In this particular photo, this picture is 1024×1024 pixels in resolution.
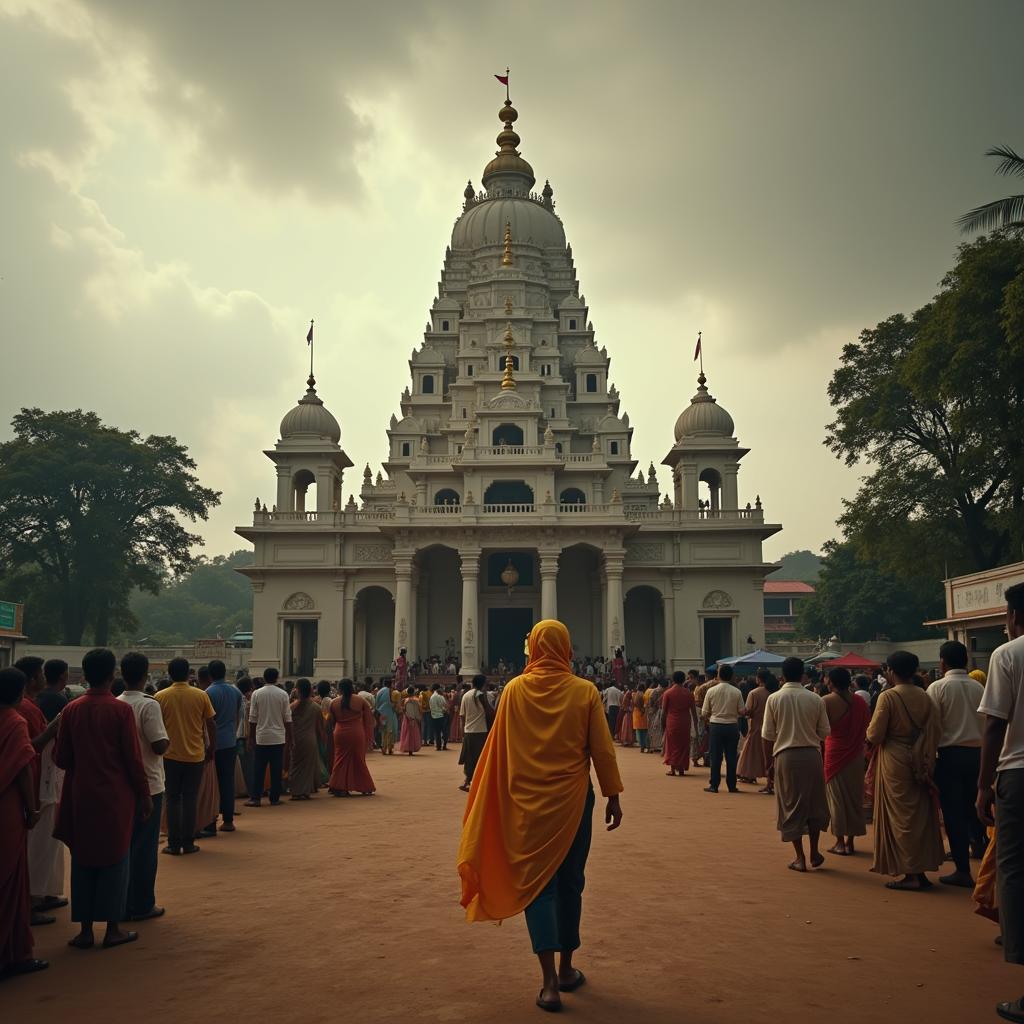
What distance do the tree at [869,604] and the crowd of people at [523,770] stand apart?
4198cm

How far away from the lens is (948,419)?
29.3 meters

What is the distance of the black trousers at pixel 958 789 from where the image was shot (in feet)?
26.3

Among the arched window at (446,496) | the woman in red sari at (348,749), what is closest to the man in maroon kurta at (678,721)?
the woman in red sari at (348,749)

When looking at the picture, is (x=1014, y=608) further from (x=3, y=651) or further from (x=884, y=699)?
(x=3, y=651)

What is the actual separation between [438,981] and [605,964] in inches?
39.5

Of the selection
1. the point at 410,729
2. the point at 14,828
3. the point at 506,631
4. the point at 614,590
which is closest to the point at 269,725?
the point at 14,828

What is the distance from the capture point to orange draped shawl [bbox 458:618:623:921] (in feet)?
17.4

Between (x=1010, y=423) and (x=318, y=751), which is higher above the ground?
(x=1010, y=423)

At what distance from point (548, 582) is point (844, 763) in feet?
88.8

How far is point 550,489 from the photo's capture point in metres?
38.0

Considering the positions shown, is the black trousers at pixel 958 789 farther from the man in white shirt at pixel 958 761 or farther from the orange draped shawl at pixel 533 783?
the orange draped shawl at pixel 533 783

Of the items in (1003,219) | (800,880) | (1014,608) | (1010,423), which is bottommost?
(800,880)

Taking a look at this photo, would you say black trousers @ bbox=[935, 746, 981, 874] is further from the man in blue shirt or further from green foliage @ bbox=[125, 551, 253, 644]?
green foliage @ bbox=[125, 551, 253, 644]

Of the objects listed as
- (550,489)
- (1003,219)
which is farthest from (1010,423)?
(550,489)
